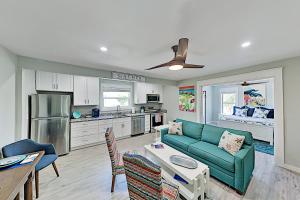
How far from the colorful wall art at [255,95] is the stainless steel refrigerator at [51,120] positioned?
7.31 metres

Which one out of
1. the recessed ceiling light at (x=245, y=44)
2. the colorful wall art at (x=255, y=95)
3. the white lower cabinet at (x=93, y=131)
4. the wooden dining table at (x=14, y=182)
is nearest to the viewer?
the wooden dining table at (x=14, y=182)

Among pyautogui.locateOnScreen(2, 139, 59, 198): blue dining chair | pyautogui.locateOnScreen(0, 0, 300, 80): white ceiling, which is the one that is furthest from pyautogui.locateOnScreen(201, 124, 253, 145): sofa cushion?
pyautogui.locateOnScreen(2, 139, 59, 198): blue dining chair

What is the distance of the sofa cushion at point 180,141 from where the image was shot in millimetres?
2885

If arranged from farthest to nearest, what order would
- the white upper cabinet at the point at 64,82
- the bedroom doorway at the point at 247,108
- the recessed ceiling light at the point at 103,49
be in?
the bedroom doorway at the point at 247,108, the white upper cabinet at the point at 64,82, the recessed ceiling light at the point at 103,49

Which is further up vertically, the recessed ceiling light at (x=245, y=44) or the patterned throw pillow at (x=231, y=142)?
the recessed ceiling light at (x=245, y=44)

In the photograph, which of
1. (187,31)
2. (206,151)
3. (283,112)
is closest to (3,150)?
(187,31)

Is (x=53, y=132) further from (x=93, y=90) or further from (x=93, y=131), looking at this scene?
(x=93, y=90)

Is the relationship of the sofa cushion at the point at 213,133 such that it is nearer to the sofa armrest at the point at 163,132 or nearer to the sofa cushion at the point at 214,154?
the sofa cushion at the point at 214,154

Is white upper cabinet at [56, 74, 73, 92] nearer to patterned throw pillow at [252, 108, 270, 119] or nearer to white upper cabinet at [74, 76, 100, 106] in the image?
white upper cabinet at [74, 76, 100, 106]

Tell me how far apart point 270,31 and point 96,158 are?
409cm

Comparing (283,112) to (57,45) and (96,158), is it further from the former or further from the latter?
(57,45)

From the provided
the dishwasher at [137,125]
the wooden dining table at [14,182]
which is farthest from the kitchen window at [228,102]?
the wooden dining table at [14,182]

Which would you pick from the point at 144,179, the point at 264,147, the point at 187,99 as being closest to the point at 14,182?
the point at 144,179

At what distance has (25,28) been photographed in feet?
5.35
